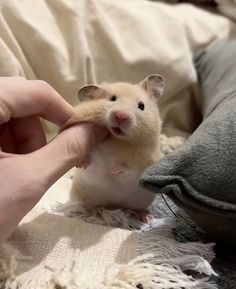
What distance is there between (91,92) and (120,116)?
0.37ft

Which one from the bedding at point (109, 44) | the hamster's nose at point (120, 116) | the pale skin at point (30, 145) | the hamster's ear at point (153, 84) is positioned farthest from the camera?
the bedding at point (109, 44)

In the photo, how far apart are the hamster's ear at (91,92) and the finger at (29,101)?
59 millimetres

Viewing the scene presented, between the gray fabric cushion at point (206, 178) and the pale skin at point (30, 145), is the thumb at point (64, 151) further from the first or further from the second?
the gray fabric cushion at point (206, 178)

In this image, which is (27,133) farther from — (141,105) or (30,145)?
(141,105)

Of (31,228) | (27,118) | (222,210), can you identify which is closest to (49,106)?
(27,118)

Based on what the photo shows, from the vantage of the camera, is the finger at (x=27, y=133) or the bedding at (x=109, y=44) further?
the bedding at (x=109, y=44)

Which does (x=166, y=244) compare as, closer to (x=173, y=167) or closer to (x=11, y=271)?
(x=173, y=167)

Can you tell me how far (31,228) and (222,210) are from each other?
296 millimetres

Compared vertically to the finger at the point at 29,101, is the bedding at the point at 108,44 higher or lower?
lower

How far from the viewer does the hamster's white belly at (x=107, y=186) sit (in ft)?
2.83

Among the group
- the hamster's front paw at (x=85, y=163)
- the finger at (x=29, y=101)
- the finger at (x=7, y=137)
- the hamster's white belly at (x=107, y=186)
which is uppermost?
the finger at (x=29, y=101)

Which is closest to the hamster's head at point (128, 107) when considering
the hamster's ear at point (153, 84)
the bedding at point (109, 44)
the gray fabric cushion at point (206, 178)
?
the hamster's ear at point (153, 84)

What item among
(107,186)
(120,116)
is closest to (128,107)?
(120,116)

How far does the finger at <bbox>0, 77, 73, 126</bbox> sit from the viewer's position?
0.76 m
